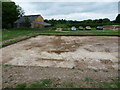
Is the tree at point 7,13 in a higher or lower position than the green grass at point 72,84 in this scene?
higher

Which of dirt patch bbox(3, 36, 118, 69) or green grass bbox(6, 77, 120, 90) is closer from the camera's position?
green grass bbox(6, 77, 120, 90)

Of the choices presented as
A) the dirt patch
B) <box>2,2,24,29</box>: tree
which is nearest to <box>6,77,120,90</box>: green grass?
the dirt patch

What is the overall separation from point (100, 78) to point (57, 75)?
1210 mm

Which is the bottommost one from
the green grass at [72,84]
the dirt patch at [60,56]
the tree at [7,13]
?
the green grass at [72,84]

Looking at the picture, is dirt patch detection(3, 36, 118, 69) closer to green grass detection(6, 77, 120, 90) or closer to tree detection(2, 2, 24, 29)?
green grass detection(6, 77, 120, 90)

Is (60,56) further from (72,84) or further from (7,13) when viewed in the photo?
(7,13)

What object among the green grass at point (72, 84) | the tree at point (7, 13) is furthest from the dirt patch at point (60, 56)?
the tree at point (7, 13)

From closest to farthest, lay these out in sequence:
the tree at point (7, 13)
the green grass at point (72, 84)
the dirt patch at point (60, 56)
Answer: the green grass at point (72, 84) < the dirt patch at point (60, 56) < the tree at point (7, 13)

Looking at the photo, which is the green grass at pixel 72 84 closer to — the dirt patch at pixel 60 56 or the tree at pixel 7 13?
the dirt patch at pixel 60 56

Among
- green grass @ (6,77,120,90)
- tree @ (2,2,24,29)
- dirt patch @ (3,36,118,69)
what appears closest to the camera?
green grass @ (6,77,120,90)

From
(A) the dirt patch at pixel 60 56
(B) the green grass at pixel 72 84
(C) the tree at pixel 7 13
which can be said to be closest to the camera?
(B) the green grass at pixel 72 84

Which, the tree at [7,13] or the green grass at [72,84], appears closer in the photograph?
the green grass at [72,84]

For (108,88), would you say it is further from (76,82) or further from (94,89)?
(76,82)

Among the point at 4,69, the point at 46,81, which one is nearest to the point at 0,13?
the point at 4,69
